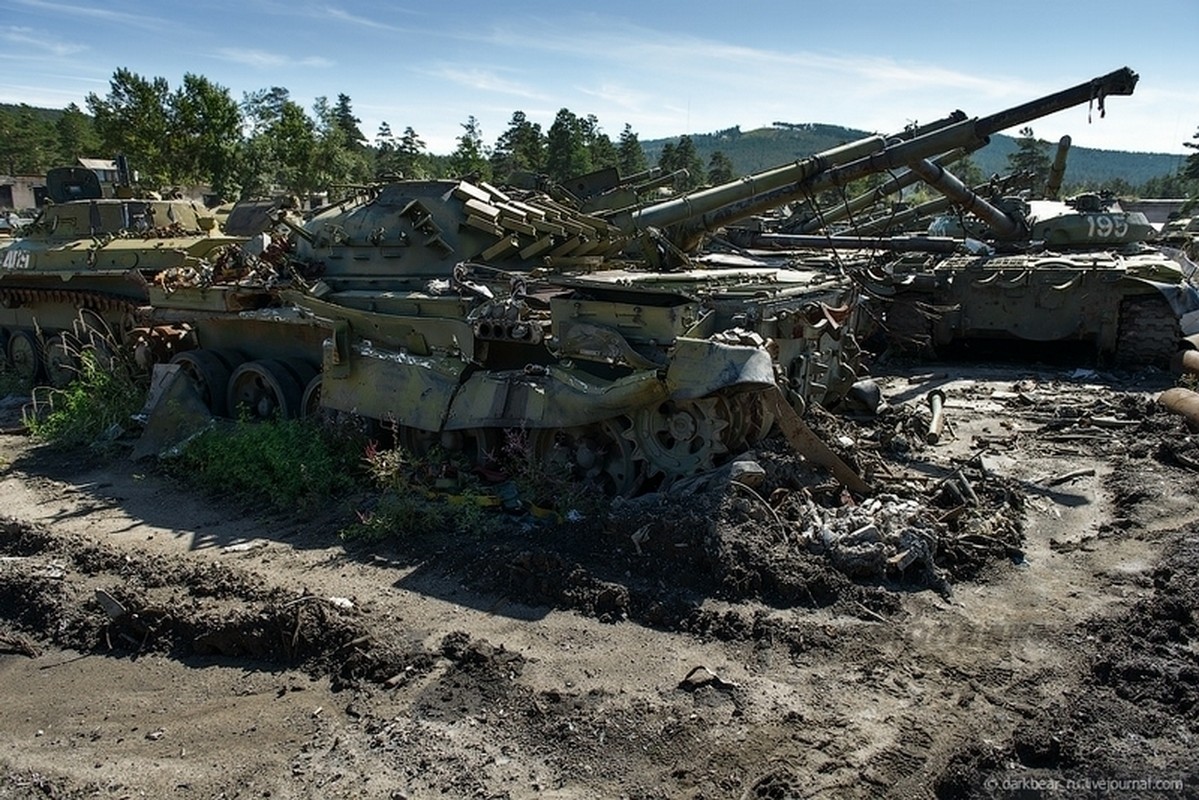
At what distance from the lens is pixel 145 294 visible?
37.4 ft

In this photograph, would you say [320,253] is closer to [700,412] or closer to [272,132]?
[700,412]

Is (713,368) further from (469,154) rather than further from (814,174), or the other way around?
(469,154)

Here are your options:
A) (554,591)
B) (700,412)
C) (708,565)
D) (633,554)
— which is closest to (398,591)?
(554,591)

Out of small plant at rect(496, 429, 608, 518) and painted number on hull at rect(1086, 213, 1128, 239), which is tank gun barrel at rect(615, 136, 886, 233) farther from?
painted number on hull at rect(1086, 213, 1128, 239)

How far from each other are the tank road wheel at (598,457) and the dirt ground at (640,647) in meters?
0.59

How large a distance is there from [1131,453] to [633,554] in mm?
4883

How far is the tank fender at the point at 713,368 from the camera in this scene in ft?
20.3

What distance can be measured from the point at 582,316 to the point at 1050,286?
763cm

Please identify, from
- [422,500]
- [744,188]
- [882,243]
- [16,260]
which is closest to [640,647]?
[422,500]

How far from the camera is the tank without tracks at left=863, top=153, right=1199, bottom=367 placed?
11.6m

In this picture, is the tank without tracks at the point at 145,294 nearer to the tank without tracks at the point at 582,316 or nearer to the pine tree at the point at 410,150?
the tank without tracks at the point at 582,316

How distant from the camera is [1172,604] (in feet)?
16.6

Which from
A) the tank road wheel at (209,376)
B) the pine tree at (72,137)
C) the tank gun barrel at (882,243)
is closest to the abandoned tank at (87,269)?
the tank road wheel at (209,376)

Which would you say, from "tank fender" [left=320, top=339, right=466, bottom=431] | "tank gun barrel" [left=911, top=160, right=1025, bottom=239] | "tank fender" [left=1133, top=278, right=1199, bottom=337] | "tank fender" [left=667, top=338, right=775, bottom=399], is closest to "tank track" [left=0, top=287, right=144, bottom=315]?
"tank fender" [left=320, top=339, right=466, bottom=431]
